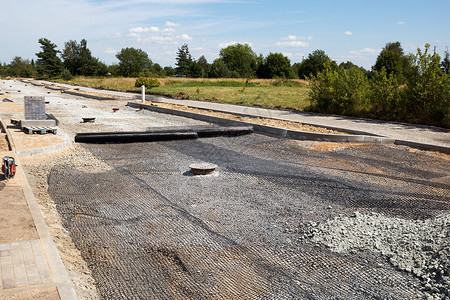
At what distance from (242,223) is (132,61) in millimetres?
107897

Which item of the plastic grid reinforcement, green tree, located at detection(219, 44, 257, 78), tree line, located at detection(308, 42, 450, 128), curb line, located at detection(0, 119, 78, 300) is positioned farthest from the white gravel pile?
green tree, located at detection(219, 44, 257, 78)

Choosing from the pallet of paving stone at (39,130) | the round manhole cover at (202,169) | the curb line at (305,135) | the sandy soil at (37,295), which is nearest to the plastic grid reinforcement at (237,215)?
the round manhole cover at (202,169)

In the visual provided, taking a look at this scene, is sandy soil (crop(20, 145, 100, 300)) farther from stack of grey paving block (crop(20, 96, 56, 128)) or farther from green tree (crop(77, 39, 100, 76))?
green tree (crop(77, 39, 100, 76))

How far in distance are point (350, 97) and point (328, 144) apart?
5558mm

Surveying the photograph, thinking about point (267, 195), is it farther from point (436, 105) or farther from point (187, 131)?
point (436, 105)

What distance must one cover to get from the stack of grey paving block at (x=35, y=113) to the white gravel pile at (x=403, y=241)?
10041 millimetres

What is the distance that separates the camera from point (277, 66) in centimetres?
8869

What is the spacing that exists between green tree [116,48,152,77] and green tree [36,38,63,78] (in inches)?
808

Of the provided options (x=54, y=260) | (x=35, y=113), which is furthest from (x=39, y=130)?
(x=54, y=260)

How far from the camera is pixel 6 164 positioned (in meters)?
6.45

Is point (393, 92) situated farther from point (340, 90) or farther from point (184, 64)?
point (184, 64)

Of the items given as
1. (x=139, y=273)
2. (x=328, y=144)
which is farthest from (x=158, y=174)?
(x=328, y=144)

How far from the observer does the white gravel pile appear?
12.8 ft

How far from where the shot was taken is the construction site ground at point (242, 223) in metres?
3.82
